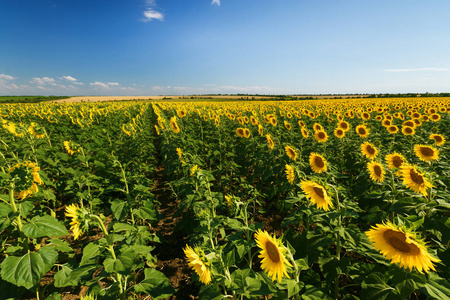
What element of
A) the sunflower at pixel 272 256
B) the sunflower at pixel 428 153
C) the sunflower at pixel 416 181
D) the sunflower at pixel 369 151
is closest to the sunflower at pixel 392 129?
the sunflower at pixel 369 151

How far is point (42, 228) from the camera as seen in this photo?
1.80 metres

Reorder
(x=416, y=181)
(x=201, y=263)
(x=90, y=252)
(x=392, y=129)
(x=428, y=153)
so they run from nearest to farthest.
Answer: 1. (x=201, y=263)
2. (x=90, y=252)
3. (x=416, y=181)
4. (x=428, y=153)
5. (x=392, y=129)

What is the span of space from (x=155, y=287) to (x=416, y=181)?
3236 mm

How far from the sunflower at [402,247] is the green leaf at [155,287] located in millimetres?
1963

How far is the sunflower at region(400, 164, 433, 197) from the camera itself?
223 centimetres

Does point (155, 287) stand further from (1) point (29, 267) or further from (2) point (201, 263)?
(1) point (29, 267)

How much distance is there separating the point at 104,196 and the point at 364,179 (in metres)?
5.53

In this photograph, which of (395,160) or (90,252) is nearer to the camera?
(90,252)

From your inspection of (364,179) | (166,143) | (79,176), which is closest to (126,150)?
(166,143)

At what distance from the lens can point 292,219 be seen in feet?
7.66

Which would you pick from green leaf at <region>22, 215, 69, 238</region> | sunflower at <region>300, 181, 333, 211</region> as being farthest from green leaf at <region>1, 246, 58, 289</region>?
sunflower at <region>300, 181, 333, 211</region>

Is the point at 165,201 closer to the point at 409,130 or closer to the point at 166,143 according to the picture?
the point at 166,143

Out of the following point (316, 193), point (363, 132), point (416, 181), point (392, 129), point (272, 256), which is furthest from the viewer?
point (392, 129)

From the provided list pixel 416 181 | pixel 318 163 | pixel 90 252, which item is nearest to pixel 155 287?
pixel 90 252
